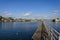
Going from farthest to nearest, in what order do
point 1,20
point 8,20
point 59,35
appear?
point 8,20
point 1,20
point 59,35

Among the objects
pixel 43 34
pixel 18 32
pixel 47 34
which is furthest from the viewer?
pixel 18 32

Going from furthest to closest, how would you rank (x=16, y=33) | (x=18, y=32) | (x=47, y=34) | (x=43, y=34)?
1. (x=18, y=32)
2. (x=16, y=33)
3. (x=43, y=34)
4. (x=47, y=34)

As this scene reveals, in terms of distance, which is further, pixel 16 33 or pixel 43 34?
pixel 16 33

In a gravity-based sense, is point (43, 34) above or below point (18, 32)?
above

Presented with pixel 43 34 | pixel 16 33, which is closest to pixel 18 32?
pixel 16 33

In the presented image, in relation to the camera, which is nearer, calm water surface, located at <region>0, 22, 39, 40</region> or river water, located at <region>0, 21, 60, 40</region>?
calm water surface, located at <region>0, 22, 39, 40</region>

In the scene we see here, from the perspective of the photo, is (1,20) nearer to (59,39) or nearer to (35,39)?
(35,39)

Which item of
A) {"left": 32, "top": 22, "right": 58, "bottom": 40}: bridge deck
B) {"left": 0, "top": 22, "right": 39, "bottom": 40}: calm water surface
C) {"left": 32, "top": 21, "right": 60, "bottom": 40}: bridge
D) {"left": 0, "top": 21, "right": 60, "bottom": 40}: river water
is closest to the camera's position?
{"left": 32, "top": 21, "right": 60, "bottom": 40}: bridge

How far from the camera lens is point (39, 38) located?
9922 mm

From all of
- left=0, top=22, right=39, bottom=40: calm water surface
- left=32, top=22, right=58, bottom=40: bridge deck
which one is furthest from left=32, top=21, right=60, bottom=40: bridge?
left=0, top=22, right=39, bottom=40: calm water surface

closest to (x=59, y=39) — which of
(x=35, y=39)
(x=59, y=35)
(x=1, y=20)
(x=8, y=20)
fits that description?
(x=59, y=35)

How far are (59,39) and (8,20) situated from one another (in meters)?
123

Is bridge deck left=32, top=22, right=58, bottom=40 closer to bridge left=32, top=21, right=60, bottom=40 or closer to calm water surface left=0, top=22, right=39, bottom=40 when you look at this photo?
bridge left=32, top=21, right=60, bottom=40

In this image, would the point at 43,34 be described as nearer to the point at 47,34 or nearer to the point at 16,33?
the point at 47,34
